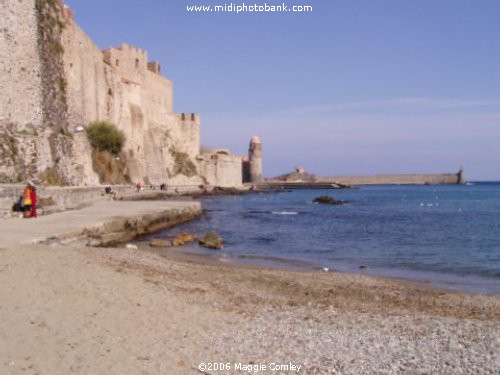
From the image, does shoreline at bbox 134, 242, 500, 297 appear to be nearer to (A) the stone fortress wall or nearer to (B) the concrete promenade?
(B) the concrete promenade

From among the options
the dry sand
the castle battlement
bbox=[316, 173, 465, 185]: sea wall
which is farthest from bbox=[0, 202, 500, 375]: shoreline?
bbox=[316, 173, 465, 185]: sea wall

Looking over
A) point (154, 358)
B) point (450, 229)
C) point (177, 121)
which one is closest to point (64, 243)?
point (154, 358)

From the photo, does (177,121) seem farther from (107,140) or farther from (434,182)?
(434,182)

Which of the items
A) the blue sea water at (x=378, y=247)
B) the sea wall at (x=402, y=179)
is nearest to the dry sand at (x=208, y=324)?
the blue sea water at (x=378, y=247)

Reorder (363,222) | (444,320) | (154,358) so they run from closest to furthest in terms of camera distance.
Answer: (154,358), (444,320), (363,222)

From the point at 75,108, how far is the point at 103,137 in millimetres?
3871

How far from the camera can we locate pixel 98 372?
3.83 metres

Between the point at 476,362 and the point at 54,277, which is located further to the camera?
the point at 54,277

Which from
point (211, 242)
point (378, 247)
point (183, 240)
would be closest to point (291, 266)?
point (211, 242)

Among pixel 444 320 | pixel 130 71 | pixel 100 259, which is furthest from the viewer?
pixel 130 71

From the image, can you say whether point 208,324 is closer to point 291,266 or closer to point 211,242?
point 291,266

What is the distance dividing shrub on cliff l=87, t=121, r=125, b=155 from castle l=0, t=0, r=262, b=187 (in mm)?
521

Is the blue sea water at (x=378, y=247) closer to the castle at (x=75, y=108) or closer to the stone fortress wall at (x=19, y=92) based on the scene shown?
the stone fortress wall at (x=19, y=92)

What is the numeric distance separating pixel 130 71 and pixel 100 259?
3664 centimetres
